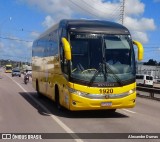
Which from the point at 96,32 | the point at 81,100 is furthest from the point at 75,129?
the point at 96,32

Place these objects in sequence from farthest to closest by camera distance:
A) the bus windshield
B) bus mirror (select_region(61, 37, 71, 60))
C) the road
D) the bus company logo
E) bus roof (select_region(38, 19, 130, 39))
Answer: bus roof (select_region(38, 19, 130, 39))
the bus windshield
bus mirror (select_region(61, 37, 71, 60))
the road
the bus company logo

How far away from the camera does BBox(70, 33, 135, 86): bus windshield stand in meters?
13.9

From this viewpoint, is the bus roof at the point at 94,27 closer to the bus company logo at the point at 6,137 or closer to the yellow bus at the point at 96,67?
the yellow bus at the point at 96,67

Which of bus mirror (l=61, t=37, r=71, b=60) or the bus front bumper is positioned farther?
the bus front bumper

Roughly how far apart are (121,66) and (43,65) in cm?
715

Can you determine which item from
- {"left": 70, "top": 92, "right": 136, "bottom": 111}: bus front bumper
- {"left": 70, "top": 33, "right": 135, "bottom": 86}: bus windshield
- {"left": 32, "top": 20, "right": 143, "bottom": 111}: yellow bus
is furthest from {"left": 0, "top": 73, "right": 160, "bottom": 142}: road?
{"left": 70, "top": 33, "right": 135, "bottom": 86}: bus windshield

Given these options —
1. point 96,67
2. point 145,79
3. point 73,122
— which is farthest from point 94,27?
point 145,79

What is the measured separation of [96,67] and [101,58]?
38 centimetres

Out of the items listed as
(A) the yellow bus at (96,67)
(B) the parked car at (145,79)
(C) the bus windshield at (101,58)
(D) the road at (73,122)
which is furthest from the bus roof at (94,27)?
(B) the parked car at (145,79)

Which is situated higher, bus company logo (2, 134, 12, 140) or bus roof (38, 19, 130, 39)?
bus roof (38, 19, 130, 39)

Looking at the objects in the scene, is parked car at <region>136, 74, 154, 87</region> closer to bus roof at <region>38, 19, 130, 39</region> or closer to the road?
the road

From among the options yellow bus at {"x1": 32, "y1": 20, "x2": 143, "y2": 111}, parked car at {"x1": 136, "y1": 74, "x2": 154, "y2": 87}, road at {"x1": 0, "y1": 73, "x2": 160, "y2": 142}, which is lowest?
parked car at {"x1": 136, "y1": 74, "x2": 154, "y2": 87}

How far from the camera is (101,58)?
14.1 m

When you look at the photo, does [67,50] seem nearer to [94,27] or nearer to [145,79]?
[94,27]
